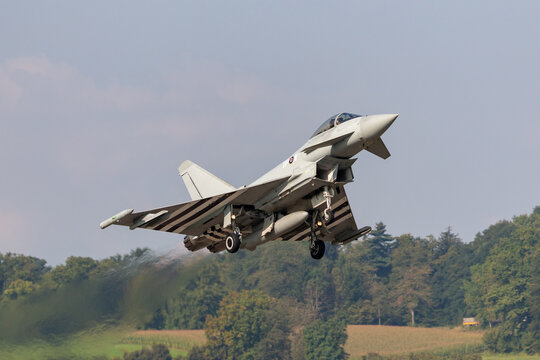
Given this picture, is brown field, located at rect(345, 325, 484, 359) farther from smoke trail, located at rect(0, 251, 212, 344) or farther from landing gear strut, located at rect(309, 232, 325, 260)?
landing gear strut, located at rect(309, 232, 325, 260)

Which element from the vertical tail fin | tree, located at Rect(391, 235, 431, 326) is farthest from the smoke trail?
tree, located at Rect(391, 235, 431, 326)

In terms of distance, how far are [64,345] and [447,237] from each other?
11677cm

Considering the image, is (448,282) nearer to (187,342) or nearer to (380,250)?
(380,250)

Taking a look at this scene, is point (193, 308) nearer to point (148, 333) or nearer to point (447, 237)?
point (148, 333)

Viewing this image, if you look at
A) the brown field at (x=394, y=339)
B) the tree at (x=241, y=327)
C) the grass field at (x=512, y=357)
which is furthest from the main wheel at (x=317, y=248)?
the grass field at (x=512, y=357)

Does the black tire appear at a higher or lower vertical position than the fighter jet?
lower

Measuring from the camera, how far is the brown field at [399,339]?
8962 cm

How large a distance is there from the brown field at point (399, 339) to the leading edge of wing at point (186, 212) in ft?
203

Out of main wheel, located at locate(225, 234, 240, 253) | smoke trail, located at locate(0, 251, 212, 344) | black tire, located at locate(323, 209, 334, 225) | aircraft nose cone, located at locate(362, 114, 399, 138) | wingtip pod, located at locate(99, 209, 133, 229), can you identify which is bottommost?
smoke trail, located at locate(0, 251, 212, 344)

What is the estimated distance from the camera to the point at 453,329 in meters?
102

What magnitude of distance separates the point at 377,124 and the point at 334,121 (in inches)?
81.8

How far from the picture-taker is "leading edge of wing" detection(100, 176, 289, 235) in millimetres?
28109

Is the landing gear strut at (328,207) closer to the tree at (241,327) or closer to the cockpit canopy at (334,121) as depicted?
the cockpit canopy at (334,121)

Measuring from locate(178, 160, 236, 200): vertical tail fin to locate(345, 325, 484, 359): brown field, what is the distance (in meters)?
58.6
